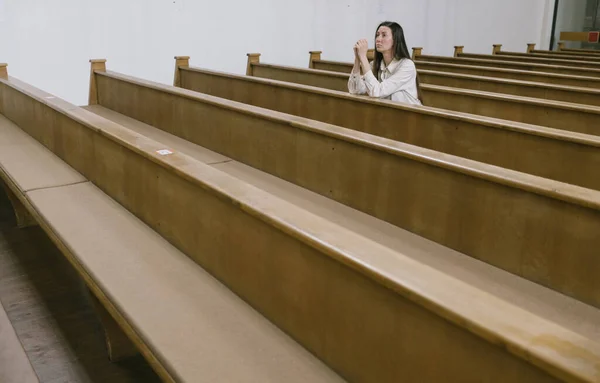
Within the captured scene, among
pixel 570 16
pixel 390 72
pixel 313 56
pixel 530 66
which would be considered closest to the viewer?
pixel 390 72

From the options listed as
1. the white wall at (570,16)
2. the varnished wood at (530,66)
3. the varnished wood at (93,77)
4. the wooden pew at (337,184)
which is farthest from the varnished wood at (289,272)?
the white wall at (570,16)

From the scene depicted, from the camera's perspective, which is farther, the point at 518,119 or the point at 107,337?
the point at 518,119

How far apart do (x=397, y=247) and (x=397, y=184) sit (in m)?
0.27

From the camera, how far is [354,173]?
7.24ft

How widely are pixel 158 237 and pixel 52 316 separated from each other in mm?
532

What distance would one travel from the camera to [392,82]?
306 cm

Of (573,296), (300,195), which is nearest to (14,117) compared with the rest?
(300,195)

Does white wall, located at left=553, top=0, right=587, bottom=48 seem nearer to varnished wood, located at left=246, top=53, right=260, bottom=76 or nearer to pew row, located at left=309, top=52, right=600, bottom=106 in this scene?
pew row, located at left=309, top=52, right=600, bottom=106

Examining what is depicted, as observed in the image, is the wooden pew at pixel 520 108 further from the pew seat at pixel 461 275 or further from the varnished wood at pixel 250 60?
the varnished wood at pixel 250 60

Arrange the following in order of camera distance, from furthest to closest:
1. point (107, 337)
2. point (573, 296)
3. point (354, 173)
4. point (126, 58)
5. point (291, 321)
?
point (126, 58)
point (354, 173)
point (107, 337)
point (573, 296)
point (291, 321)

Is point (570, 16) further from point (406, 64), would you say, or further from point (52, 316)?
point (52, 316)

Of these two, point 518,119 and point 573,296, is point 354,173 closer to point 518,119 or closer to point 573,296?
point 573,296

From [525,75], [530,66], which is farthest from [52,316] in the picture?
[530,66]

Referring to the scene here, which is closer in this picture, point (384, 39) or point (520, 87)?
point (384, 39)
